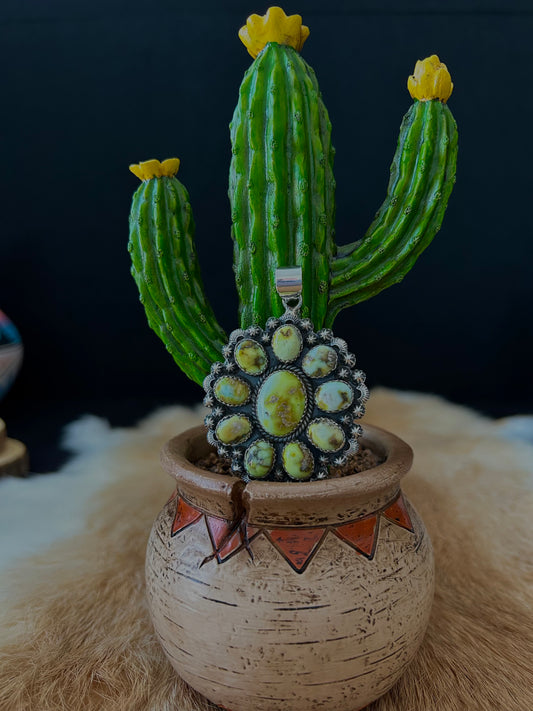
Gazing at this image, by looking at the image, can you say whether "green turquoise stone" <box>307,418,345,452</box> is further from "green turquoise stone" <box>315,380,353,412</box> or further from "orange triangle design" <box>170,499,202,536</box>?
"orange triangle design" <box>170,499,202,536</box>

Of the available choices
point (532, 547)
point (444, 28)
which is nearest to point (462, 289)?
A: point (444, 28)

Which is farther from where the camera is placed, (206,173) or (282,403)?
(206,173)

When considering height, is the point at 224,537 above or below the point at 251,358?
below

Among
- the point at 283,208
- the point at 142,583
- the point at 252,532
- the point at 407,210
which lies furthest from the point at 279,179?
the point at 142,583

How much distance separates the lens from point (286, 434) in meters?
0.76

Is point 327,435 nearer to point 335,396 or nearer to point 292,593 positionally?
point 335,396

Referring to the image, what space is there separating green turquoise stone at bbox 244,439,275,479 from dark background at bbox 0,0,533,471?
1.04 metres

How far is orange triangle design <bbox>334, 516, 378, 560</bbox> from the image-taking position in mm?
718

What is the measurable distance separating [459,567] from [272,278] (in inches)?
25.0

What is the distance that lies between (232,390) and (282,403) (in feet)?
0.22

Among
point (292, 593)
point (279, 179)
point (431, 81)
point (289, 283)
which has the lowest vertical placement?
point (292, 593)

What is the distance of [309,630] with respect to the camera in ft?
2.22

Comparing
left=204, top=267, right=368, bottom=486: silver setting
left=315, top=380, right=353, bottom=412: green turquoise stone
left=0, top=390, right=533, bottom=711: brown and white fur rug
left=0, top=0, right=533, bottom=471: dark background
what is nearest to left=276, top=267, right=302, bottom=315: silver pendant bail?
left=204, top=267, right=368, bottom=486: silver setting

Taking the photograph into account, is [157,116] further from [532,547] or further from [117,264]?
→ [532,547]
